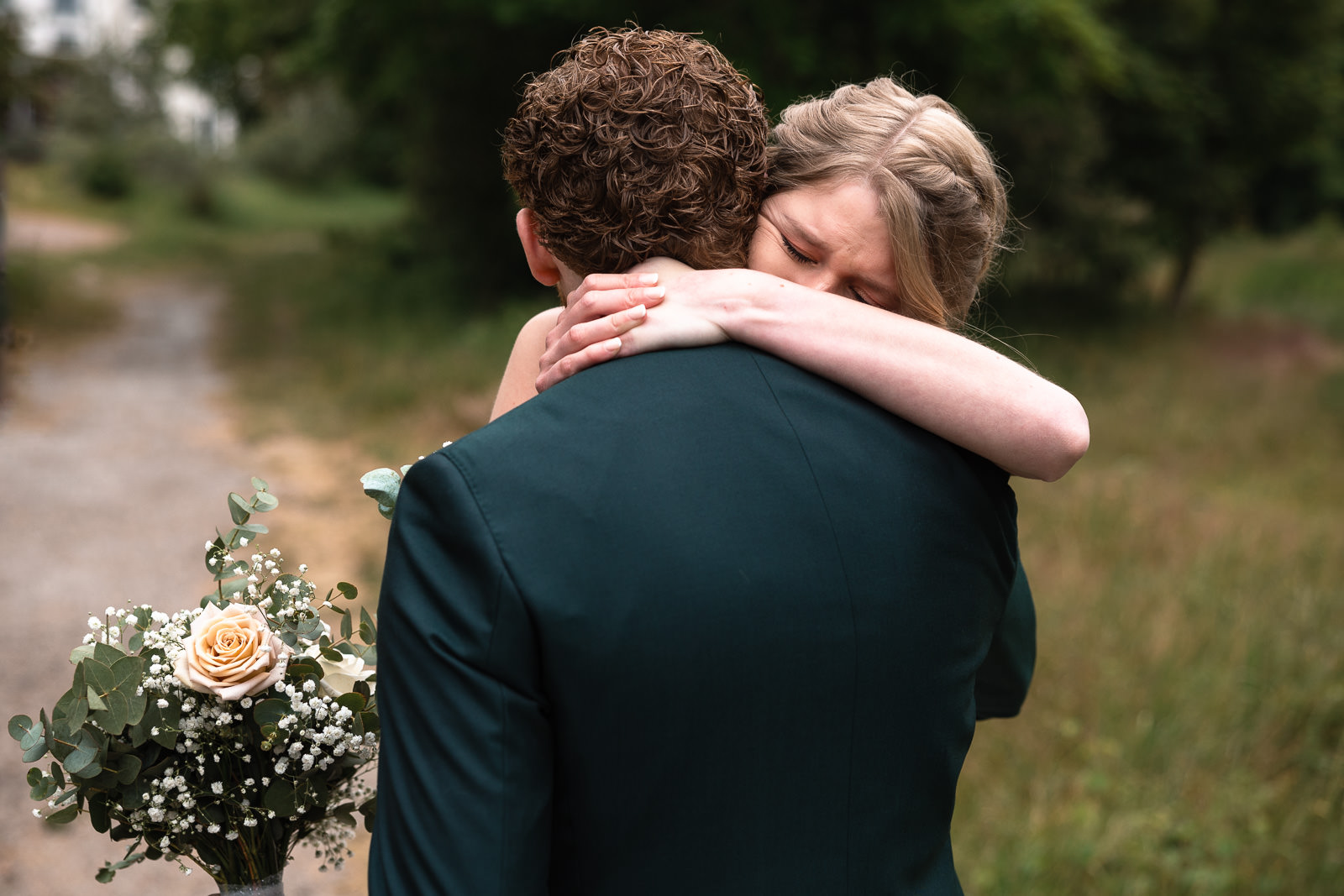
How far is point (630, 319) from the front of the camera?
52.3 inches

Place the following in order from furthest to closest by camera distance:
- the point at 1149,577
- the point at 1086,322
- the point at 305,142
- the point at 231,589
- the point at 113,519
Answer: the point at 305,142 < the point at 1086,322 < the point at 113,519 < the point at 1149,577 < the point at 231,589

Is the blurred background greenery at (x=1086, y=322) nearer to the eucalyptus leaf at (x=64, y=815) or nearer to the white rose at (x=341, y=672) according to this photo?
the white rose at (x=341, y=672)

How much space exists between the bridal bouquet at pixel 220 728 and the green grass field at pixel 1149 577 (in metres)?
2.90

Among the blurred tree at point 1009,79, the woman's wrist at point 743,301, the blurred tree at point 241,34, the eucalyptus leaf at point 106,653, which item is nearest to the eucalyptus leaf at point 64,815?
the eucalyptus leaf at point 106,653

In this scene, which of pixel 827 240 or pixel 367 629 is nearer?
pixel 827 240

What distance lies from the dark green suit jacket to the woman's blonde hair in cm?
33

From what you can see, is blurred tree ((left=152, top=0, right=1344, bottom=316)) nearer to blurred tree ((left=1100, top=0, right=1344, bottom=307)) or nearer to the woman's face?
blurred tree ((left=1100, top=0, right=1344, bottom=307))

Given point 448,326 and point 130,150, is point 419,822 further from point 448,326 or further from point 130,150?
point 130,150

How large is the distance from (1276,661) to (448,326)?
10.9m

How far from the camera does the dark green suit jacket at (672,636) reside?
1.14m

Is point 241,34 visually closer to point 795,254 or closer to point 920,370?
point 795,254

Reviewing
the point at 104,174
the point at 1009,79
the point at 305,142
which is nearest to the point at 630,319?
the point at 1009,79

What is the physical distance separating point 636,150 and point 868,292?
18.0 inches

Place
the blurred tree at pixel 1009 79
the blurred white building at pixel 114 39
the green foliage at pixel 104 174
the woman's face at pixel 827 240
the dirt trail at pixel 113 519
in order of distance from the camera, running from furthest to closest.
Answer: the green foliage at pixel 104 174
the blurred white building at pixel 114 39
the blurred tree at pixel 1009 79
the dirt trail at pixel 113 519
the woman's face at pixel 827 240
